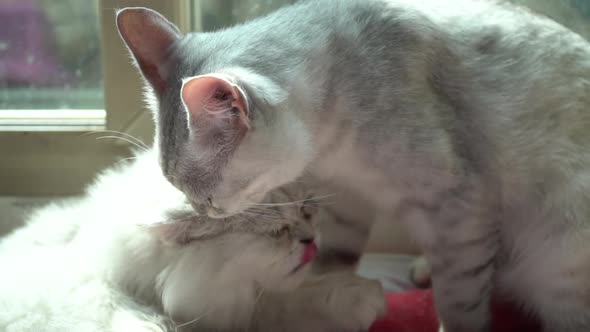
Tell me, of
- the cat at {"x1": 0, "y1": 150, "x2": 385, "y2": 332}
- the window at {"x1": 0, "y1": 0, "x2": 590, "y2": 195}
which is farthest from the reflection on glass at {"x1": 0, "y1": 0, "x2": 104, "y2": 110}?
the cat at {"x1": 0, "y1": 150, "x2": 385, "y2": 332}

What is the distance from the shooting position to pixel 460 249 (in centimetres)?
109

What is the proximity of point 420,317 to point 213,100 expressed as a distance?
0.71 meters

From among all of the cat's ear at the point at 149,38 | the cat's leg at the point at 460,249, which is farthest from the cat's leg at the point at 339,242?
the cat's ear at the point at 149,38

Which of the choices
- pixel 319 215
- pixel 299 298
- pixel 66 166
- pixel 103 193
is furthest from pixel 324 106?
pixel 66 166

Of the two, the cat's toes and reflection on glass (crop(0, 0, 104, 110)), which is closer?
the cat's toes

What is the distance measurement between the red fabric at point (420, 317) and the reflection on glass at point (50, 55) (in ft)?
2.98

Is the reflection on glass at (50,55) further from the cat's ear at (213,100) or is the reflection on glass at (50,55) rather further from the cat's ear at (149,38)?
the cat's ear at (213,100)

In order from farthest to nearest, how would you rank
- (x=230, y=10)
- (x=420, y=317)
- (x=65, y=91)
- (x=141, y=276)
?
(x=65, y=91)
(x=230, y=10)
(x=420, y=317)
(x=141, y=276)

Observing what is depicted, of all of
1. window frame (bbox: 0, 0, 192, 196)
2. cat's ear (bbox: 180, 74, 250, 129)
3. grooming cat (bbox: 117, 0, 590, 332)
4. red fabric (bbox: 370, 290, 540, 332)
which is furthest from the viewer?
window frame (bbox: 0, 0, 192, 196)

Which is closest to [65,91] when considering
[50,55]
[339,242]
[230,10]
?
[50,55]

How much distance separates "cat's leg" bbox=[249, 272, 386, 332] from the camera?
3.91 feet

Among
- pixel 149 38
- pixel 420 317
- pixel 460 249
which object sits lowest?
pixel 420 317

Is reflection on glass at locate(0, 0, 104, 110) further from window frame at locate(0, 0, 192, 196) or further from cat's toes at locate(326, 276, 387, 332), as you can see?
cat's toes at locate(326, 276, 387, 332)

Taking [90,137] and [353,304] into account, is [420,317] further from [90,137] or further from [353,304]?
[90,137]
